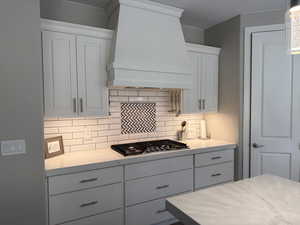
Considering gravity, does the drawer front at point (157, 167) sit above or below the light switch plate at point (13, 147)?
below

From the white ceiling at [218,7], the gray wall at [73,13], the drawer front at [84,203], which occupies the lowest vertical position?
the drawer front at [84,203]

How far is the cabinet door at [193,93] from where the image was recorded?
2783 mm

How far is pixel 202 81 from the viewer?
9.53ft

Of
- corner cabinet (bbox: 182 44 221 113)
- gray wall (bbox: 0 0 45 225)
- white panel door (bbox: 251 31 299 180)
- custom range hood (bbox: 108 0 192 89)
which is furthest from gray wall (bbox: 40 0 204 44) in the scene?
white panel door (bbox: 251 31 299 180)

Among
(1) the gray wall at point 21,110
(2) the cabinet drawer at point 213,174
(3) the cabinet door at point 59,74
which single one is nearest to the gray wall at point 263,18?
(2) the cabinet drawer at point 213,174

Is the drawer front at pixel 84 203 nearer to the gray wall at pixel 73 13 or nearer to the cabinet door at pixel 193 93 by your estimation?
the cabinet door at pixel 193 93

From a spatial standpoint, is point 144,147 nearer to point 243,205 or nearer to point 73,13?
point 243,205

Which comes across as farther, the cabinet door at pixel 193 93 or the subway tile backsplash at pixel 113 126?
the cabinet door at pixel 193 93

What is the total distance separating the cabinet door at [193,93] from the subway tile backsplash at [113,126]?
0.32 meters

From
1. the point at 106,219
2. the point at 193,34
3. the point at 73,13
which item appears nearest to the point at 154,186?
the point at 106,219

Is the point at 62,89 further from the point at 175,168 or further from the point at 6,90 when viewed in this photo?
the point at 175,168

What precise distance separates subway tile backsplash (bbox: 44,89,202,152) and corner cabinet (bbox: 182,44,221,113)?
13.6 inches

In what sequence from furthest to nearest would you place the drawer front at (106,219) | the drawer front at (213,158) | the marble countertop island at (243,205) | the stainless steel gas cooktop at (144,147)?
1. the drawer front at (213,158)
2. the stainless steel gas cooktop at (144,147)
3. the drawer front at (106,219)
4. the marble countertop island at (243,205)

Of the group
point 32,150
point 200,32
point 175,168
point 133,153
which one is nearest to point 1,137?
point 32,150
